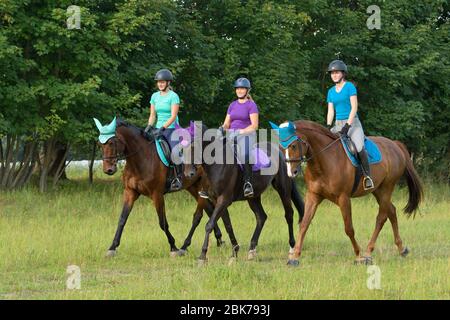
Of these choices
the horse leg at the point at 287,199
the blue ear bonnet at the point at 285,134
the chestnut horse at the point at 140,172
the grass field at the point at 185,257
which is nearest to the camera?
the grass field at the point at 185,257

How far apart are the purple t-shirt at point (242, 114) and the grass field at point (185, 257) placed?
216 cm

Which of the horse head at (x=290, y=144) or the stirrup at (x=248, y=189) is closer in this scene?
the horse head at (x=290, y=144)

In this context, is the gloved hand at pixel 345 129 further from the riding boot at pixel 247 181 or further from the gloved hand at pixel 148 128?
the gloved hand at pixel 148 128

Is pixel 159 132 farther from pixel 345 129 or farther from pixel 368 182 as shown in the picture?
pixel 368 182

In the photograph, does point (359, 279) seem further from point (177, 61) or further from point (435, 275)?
point (177, 61)

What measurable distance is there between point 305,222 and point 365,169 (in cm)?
132

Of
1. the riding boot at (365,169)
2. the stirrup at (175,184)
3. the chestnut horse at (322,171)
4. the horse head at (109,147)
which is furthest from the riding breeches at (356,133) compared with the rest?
the horse head at (109,147)

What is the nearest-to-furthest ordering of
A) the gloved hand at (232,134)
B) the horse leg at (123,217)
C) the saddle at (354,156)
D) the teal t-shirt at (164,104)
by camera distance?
the saddle at (354,156) < the gloved hand at (232,134) < the horse leg at (123,217) < the teal t-shirt at (164,104)

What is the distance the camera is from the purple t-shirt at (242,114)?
12.2 meters

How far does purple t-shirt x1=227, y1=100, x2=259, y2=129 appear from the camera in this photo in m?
12.2

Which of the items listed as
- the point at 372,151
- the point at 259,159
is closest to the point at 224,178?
the point at 259,159

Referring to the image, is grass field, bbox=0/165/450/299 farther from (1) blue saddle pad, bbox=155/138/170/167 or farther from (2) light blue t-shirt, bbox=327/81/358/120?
(2) light blue t-shirt, bbox=327/81/358/120

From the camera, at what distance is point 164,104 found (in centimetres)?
1300
